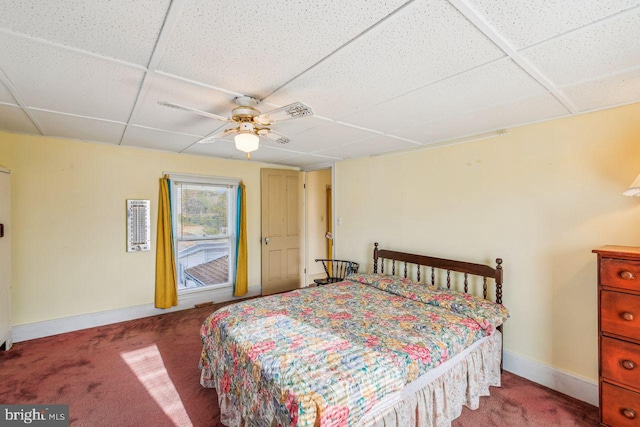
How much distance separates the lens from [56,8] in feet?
3.77

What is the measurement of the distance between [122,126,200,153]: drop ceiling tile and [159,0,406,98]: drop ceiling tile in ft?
5.43

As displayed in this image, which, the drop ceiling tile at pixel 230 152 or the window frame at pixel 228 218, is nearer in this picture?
the drop ceiling tile at pixel 230 152

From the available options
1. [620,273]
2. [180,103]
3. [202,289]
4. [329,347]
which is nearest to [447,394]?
[329,347]

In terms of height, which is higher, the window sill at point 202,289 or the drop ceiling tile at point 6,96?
the drop ceiling tile at point 6,96

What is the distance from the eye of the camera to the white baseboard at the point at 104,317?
10.7 feet

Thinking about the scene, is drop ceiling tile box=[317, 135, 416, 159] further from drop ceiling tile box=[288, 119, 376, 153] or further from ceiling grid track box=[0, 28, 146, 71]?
ceiling grid track box=[0, 28, 146, 71]

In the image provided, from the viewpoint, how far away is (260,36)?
1337 mm

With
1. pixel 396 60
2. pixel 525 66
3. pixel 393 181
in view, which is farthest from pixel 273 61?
pixel 393 181

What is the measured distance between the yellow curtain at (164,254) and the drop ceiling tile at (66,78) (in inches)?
69.5

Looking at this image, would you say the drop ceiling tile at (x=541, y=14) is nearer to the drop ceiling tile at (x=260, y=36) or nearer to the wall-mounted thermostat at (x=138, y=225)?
the drop ceiling tile at (x=260, y=36)

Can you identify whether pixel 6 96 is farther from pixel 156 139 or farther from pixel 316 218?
pixel 316 218

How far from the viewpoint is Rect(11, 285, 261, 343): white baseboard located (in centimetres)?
325

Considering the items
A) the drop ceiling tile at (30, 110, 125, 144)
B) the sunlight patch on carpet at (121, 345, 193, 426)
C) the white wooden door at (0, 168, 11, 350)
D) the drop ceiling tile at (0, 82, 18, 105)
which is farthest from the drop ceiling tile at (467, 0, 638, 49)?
the white wooden door at (0, 168, 11, 350)

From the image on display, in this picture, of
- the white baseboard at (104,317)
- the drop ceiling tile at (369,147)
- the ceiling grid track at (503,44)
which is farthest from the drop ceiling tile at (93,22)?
the white baseboard at (104,317)
